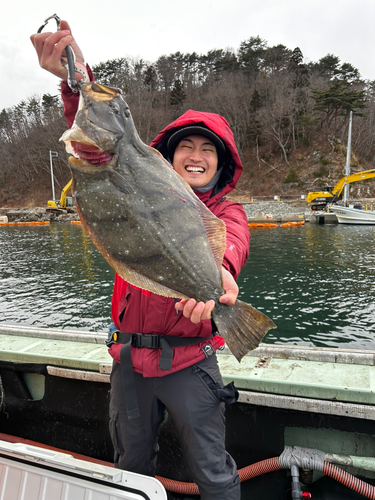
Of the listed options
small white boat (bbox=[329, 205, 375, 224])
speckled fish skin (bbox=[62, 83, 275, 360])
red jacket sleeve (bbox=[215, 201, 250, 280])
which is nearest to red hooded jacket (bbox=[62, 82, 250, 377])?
red jacket sleeve (bbox=[215, 201, 250, 280])

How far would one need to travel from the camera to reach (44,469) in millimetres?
2307

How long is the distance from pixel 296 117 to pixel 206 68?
30665 mm

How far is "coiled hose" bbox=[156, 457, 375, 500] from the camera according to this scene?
281 cm

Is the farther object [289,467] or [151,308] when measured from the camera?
[289,467]

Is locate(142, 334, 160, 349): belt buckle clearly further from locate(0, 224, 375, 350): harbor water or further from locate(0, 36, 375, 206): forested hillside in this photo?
locate(0, 36, 375, 206): forested hillside

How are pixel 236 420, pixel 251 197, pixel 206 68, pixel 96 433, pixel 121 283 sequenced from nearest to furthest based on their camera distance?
pixel 121 283, pixel 236 420, pixel 96 433, pixel 251 197, pixel 206 68

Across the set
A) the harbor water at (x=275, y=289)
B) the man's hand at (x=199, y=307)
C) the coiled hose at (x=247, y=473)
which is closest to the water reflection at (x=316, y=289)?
the harbor water at (x=275, y=289)

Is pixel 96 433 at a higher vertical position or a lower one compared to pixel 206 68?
lower

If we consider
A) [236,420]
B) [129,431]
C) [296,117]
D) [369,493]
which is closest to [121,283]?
[129,431]

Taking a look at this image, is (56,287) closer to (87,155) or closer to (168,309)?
(168,309)

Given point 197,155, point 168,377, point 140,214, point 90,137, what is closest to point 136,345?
point 168,377

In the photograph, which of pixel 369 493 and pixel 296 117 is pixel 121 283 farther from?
pixel 296 117

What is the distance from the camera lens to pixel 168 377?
2.41 m

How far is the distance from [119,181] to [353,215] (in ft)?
124
